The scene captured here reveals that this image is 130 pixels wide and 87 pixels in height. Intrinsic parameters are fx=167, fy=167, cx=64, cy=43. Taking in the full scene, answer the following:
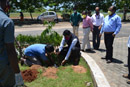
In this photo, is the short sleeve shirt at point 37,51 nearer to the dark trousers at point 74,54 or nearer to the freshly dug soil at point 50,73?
the freshly dug soil at point 50,73

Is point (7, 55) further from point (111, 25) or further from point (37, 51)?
point (111, 25)

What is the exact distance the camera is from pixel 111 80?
4.00 meters

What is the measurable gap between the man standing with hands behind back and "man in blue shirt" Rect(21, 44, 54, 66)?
8.74ft

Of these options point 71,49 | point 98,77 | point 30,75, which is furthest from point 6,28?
point 71,49

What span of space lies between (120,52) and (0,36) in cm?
575

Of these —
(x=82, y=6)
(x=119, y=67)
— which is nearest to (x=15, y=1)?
(x=82, y=6)

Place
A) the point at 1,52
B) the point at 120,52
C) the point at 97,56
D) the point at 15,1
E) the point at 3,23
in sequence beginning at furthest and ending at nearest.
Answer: the point at 15,1, the point at 120,52, the point at 97,56, the point at 1,52, the point at 3,23

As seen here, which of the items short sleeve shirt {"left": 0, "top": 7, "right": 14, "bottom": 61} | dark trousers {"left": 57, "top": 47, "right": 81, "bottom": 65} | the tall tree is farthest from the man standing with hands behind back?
the tall tree

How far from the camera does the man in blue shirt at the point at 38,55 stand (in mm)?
4750

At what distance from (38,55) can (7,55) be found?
3.15 m

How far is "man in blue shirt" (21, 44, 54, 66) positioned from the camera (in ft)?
15.6

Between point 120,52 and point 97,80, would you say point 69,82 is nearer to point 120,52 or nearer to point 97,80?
point 97,80

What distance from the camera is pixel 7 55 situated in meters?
A: 1.87

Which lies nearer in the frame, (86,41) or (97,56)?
(97,56)
